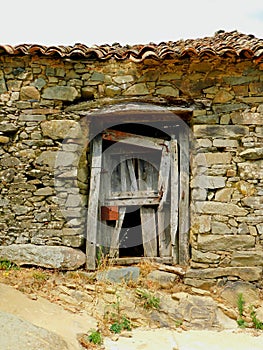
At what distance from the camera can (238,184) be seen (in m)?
5.15

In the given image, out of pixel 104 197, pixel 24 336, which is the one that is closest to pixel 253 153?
pixel 104 197

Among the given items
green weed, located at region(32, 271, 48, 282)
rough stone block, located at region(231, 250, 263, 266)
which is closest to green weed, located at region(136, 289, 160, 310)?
rough stone block, located at region(231, 250, 263, 266)

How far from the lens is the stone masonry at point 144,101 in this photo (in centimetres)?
512

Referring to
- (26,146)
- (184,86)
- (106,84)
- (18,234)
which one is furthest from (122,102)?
(18,234)

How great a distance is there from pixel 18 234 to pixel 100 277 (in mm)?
1231

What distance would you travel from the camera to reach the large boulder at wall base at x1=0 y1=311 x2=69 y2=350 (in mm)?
3473

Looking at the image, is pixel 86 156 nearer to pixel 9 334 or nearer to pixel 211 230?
pixel 211 230

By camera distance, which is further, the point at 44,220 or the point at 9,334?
the point at 44,220

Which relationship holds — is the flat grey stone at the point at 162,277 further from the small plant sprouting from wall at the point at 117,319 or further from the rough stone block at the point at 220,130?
the rough stone block at the point at 220,130

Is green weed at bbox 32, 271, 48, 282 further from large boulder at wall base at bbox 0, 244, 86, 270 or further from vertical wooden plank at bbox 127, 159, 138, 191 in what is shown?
vertical wooden plank at bbox 127, 159, 138, 191

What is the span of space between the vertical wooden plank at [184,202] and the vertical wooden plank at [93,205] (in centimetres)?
114

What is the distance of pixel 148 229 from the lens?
19.0 ft

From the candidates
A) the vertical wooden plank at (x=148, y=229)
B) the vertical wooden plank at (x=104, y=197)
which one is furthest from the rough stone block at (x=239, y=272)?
the vertical wooden plank at (x=104, y=197)

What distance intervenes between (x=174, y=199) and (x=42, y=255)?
1.92 m
